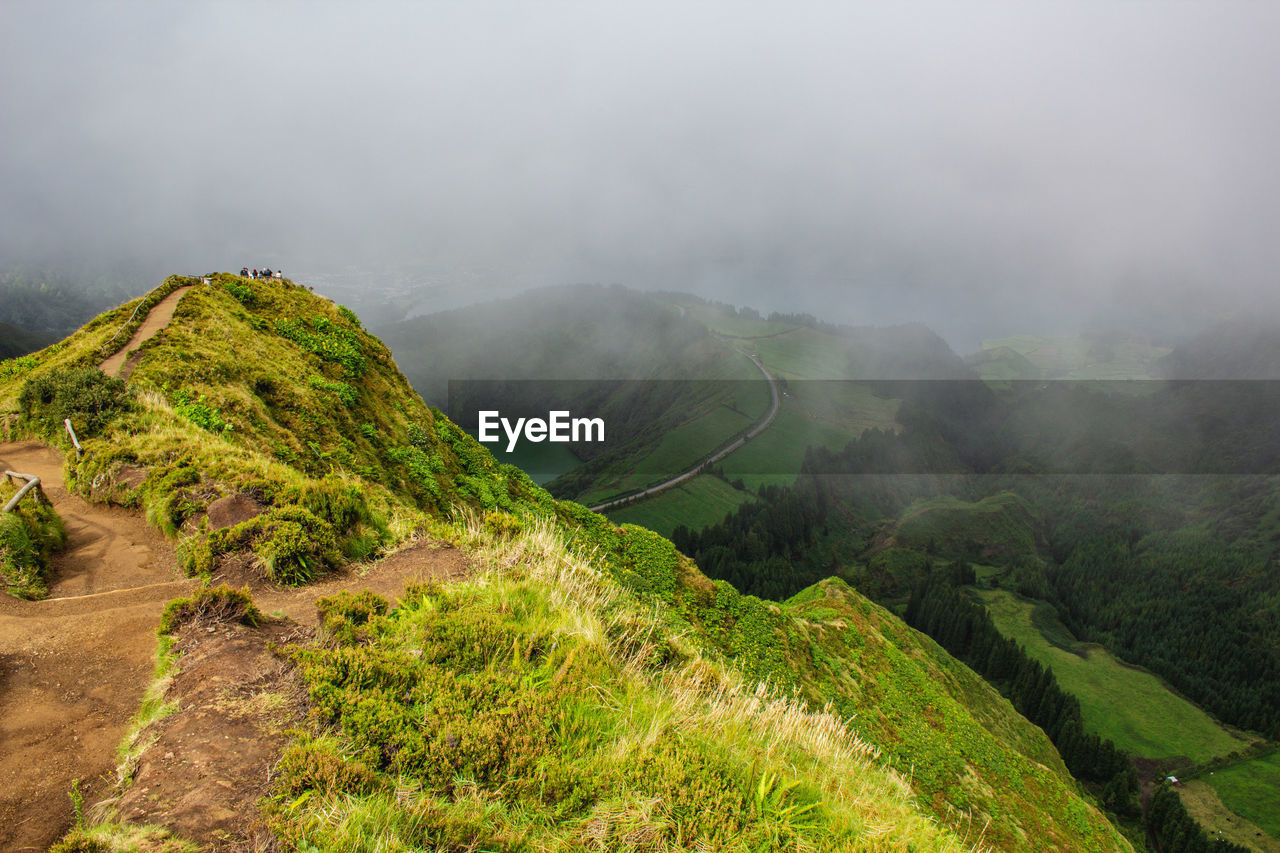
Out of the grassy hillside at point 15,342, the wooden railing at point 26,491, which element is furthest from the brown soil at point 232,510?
the grassy hillside at point 15,342

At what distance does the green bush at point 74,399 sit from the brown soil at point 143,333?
48.7 inches

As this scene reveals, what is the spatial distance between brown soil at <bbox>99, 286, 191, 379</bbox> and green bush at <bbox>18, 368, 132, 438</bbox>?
1237 mm

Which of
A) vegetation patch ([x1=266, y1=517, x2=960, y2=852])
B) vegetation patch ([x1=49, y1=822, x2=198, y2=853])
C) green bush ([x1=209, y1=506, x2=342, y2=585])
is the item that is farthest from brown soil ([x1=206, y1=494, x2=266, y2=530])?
vegetation patch ([x1=49, y1=822, x2=198, y2=853])

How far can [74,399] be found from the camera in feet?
46.9

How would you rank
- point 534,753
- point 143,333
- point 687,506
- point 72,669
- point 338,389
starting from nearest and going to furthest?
point 534,753 → point 72,669 → point 143,333 → point 338,389 → point 687,506

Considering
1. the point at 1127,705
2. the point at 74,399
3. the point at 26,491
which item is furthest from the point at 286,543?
the point at 1127,705

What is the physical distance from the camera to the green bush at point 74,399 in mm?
13991

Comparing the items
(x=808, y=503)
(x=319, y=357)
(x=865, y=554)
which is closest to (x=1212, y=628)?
(x=865, y=554)

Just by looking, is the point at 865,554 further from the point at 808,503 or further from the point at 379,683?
the point at 379,683

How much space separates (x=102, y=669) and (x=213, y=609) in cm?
114

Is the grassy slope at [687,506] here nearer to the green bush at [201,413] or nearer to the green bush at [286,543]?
the green bush at [201,413]

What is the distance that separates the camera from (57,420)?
14.2 m

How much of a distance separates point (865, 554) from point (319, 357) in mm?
198650

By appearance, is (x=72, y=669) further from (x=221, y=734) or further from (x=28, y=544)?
(x=28, y=544)
